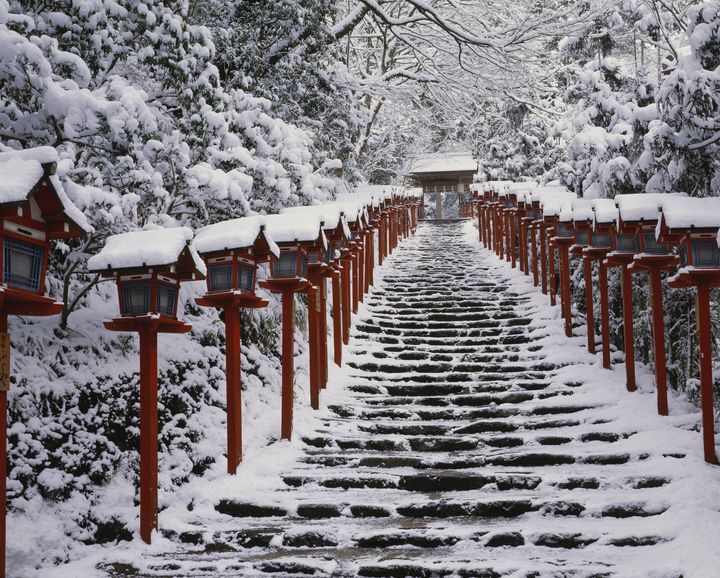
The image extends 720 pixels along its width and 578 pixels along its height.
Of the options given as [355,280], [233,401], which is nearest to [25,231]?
[233,401]

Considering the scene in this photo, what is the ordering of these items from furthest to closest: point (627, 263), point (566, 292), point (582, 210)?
point (566, 292) → point (582, 210) → point (627, 263)

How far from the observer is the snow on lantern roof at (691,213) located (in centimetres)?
668

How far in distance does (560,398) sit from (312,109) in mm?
7845

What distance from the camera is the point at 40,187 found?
486 centimetres

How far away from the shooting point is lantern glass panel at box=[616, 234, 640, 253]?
28.5 feet

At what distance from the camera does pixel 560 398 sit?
29.9ft

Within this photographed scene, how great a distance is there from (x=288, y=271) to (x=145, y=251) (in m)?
2.55

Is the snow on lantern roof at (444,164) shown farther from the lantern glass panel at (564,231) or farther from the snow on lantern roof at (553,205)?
the lantern glass panel at (564,231)

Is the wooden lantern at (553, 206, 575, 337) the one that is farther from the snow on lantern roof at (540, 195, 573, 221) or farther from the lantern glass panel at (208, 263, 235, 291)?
the lantern glass panel at (208, 263, 235, 291)

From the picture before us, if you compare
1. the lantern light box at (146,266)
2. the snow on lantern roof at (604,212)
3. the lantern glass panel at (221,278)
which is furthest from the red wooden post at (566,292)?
the lantern light box at (146,266)

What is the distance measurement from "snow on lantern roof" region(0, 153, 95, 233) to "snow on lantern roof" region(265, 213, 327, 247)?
3.22 m

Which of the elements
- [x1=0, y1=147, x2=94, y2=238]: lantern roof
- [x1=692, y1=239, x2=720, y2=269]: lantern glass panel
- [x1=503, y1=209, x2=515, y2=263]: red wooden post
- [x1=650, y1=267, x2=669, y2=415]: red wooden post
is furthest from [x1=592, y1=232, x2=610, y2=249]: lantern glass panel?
[x1=503, y1=209, x2=515, y2=263]: red wooden post

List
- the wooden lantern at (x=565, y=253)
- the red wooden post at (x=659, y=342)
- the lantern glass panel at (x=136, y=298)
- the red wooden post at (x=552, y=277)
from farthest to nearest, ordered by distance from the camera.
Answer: the red wooden post at (x=552, y=277) → the wooden lantern at (x=565, y=253) → the red wooden post at (x=659, y=342) → the lantern glass panel at (x=136, y=298)

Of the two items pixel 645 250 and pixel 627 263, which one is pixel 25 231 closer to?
pixel 645 250
